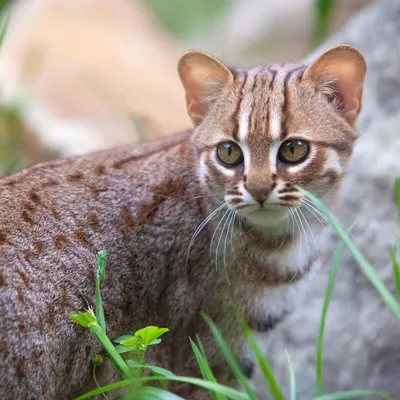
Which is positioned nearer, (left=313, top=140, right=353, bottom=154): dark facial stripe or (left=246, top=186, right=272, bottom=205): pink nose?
(left=246, top=186, right=272, bottom=205): pink nose

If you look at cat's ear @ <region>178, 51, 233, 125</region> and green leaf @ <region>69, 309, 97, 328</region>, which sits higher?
cat's ear @ <region>178, 51, 233, 125</region>

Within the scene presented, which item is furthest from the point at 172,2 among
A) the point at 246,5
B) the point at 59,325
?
the point at 59,325

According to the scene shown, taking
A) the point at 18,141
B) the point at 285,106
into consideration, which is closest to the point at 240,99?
the point at 285,106

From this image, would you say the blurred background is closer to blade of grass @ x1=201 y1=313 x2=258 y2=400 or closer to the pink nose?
the pink nose

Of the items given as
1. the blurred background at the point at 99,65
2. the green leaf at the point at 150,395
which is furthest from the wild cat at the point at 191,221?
the blurred background at the point at 99,65

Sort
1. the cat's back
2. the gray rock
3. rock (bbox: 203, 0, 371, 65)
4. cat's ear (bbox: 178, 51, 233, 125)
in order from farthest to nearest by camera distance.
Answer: rock (bbox: 203, 0, 371, 65) → the gray rock → cat's ear (bbox: 178, 51, 233, 125) → the cat's back

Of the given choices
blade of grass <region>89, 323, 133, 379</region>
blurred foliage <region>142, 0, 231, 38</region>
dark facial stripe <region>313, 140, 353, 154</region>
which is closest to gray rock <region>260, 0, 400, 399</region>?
dark facial stripe <region>313, 140, 353, 154</region>

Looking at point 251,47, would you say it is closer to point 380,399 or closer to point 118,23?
point 118,23

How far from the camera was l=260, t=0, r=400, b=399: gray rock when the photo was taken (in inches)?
219

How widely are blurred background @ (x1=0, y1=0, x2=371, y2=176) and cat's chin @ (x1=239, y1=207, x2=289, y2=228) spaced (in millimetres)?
2288

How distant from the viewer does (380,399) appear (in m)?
5.14

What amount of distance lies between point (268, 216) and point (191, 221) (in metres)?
0.60

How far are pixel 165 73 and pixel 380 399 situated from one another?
7.19 meters

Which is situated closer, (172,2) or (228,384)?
(228,384)
